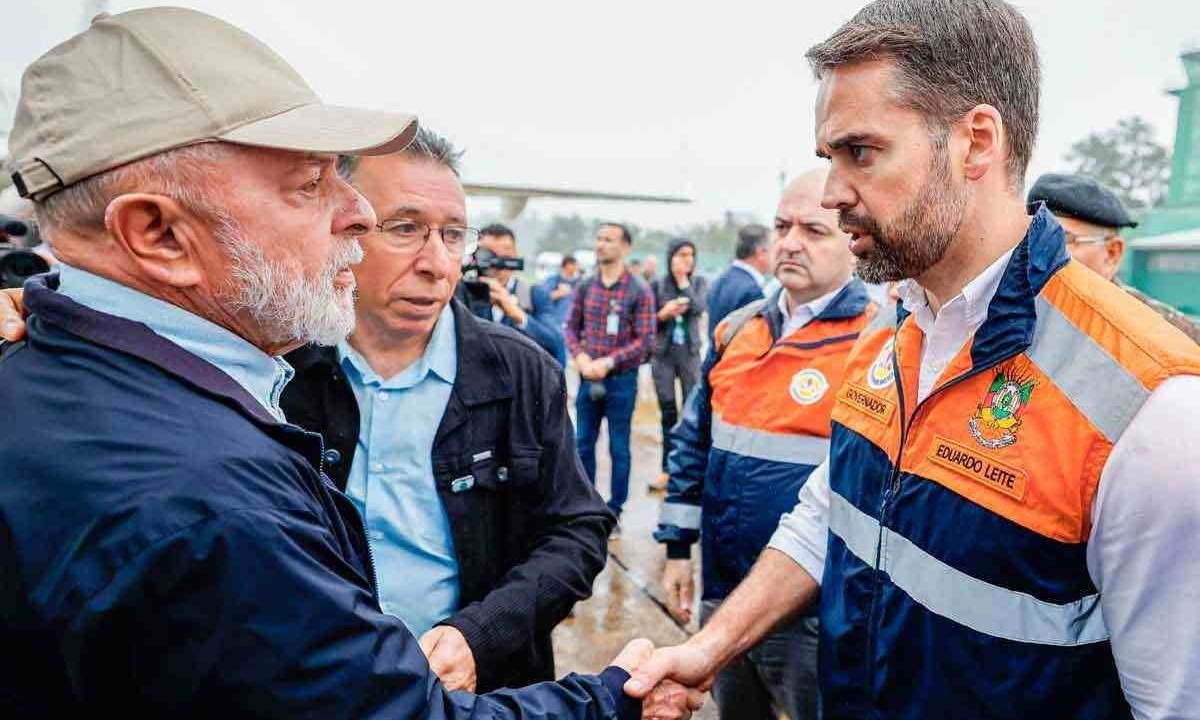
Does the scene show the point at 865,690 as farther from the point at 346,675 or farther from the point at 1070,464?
the point at 346,675

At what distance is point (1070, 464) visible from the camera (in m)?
1.16

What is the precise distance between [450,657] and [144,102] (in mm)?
1198

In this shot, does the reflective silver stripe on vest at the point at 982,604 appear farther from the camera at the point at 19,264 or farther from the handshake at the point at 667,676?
the camera at the point at 19,264

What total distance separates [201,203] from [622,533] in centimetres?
480

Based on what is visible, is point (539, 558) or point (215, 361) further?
point (539, 558)

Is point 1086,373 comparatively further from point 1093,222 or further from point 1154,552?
point 1093,222

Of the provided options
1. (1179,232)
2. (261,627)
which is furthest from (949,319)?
(1179,232)

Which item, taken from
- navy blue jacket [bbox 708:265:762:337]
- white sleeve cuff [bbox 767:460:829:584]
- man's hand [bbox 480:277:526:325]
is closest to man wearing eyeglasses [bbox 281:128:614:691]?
white sleeve cuff [bbox 767:460:829:584]

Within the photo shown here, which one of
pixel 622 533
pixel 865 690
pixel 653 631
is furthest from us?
pixel 622 533

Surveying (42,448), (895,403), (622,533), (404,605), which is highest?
(42,448)

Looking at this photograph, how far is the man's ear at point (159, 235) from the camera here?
102 centimetres

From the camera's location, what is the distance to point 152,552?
820 mm

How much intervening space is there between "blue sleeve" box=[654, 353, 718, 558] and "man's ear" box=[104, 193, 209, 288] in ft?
6.95

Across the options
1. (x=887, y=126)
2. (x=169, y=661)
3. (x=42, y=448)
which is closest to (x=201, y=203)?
(x=42, y=448)
